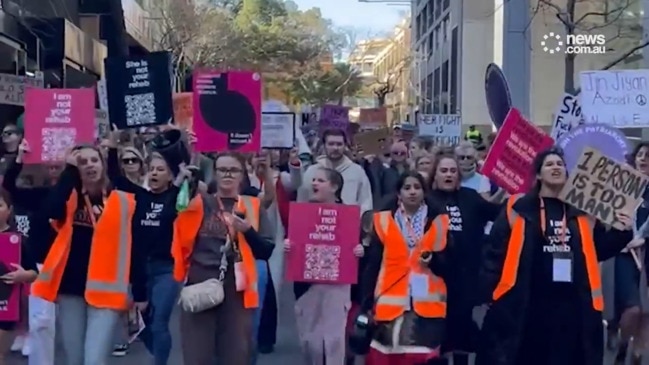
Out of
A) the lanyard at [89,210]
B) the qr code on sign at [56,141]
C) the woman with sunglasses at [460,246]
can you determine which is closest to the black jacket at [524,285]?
the woman with sunglasses at [460,246]

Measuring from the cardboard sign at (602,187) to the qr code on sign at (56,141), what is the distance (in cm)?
450

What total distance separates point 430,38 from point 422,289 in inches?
2450

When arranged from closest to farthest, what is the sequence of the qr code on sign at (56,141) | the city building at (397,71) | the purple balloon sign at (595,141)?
the purple balloon sign at (595,141) → the qr code on sign at (56,141) → the city building at (397,71)

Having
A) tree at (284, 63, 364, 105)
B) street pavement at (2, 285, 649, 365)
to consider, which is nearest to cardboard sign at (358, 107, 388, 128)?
street pavement at (2, 285, 649, 365)

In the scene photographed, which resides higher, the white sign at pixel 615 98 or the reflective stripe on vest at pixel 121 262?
the white sign at pixel 615 98

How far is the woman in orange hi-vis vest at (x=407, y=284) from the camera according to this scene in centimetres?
823

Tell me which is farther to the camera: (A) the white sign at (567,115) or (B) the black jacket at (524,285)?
(A) the white sign at (567,115)

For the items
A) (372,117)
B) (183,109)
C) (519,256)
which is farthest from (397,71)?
(519,256)

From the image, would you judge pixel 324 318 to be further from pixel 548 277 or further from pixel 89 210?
pixel 548 277

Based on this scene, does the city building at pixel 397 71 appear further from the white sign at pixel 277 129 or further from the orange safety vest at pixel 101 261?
the orange safety vest at pixel 101 261

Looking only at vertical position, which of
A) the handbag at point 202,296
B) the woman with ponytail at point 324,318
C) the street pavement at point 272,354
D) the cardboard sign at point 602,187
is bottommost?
the street pavement at point 272,354

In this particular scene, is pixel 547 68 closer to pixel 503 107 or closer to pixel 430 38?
pixel 503 107

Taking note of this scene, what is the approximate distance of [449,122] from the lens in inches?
891

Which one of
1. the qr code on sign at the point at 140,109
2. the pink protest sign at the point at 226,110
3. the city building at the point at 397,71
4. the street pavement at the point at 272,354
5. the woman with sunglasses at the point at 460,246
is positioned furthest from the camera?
the city building at the point at 397,71
